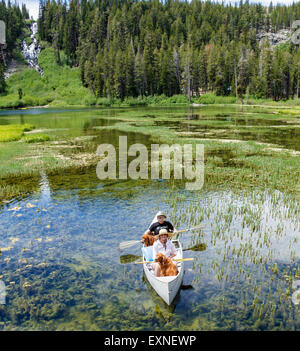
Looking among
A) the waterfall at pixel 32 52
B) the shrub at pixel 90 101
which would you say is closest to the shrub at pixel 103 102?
the shrub at pixel 90 101

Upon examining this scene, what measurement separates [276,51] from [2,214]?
120m

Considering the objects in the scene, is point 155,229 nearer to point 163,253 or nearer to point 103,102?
point 163,253

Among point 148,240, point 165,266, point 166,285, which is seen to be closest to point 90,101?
point 148,240

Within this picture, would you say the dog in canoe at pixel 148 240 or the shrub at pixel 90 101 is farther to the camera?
the shrub at pixel 90 101

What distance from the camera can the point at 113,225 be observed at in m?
15.6

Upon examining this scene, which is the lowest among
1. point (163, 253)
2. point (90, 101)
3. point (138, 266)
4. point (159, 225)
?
point (138, 266)

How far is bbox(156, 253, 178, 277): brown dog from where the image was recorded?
10.1 metres

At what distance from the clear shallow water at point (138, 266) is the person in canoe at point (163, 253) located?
892 millimetres

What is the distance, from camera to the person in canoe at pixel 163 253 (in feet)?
33.4

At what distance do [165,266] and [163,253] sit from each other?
79 centimetres

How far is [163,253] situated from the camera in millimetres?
11055

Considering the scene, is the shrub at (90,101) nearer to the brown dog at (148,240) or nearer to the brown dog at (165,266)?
the brown dog at (148,240)
